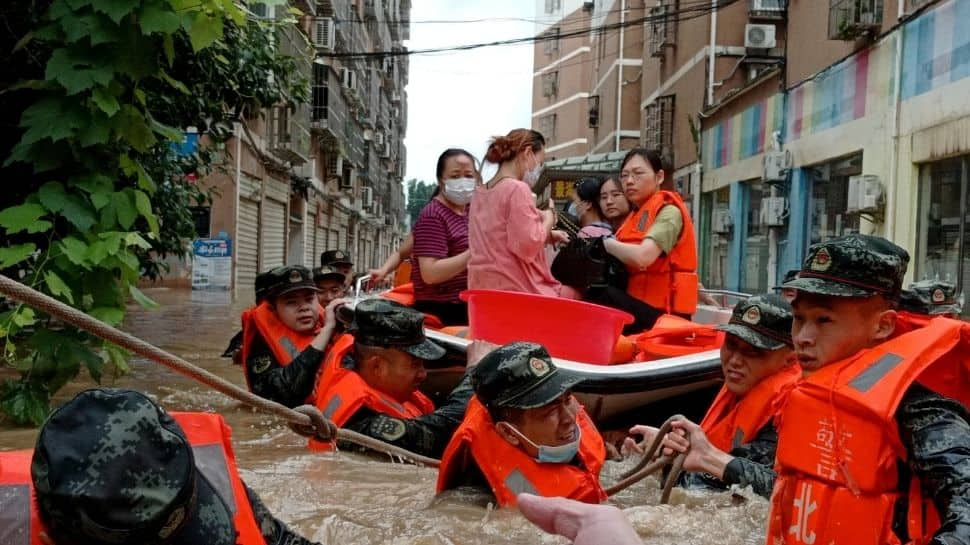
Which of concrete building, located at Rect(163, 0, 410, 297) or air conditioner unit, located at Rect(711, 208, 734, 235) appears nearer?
air conditioner unit, located at Rect(711, 208, 734, 235)

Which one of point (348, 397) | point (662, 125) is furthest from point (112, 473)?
point (662, 125)

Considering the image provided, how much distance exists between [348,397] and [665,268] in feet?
Result: 7.27

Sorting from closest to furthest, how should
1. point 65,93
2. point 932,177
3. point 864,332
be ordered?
1. point 864,332
2. point 65,93
3. point 932,177

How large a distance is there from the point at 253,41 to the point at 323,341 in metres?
4.71

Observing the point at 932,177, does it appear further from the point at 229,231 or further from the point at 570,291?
the point at 229,231

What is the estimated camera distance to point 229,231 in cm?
2191

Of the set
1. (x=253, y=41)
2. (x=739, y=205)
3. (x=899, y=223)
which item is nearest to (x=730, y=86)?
(x=739, y=205)

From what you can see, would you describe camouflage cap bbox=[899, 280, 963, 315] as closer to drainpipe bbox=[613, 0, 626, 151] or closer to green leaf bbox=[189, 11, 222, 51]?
green leaf bbox=[189, 11, 222, 51]

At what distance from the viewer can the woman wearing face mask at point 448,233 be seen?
17.5 feet

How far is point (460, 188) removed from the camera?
536 centimetres

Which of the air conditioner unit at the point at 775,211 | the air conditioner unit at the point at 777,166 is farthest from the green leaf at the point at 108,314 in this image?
the air conditioner unit at the point at 777,166

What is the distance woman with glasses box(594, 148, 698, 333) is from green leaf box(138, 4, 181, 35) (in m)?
2.49

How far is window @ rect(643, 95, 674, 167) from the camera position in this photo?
80.2ft

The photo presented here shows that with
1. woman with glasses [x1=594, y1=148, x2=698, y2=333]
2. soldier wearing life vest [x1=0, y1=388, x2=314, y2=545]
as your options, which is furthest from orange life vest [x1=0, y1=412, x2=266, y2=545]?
woman with glasses [x1=594, y1=148, x2=698, y2=333]
